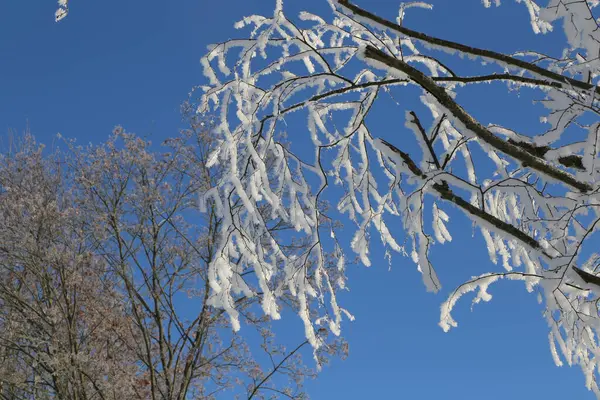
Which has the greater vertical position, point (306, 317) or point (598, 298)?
point (306, 317)

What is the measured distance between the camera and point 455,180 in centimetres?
231

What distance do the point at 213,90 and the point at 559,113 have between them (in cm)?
161

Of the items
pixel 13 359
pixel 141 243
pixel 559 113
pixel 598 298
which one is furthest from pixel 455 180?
pixel 13 359

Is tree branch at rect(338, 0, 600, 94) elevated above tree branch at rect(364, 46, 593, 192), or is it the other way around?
tree branch at rect(338, 0, 600, 94)

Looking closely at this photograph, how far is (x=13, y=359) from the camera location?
10.7m

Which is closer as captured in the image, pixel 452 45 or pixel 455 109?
pixel 455 109

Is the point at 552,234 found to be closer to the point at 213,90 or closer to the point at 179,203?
the point at 213,90

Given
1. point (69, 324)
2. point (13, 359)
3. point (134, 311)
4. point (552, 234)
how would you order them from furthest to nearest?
point (13, 359) → point (134, 311) → point (69, 324) → point (552, 234)

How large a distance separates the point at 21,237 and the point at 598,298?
9.34m

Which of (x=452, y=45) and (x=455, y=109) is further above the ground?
(x=452, y=45)

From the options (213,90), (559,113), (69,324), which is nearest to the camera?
(559,113)

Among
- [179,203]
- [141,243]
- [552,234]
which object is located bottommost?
[552,234]

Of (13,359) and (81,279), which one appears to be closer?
(81,279)

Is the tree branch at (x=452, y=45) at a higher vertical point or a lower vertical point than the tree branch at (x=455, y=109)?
higher
